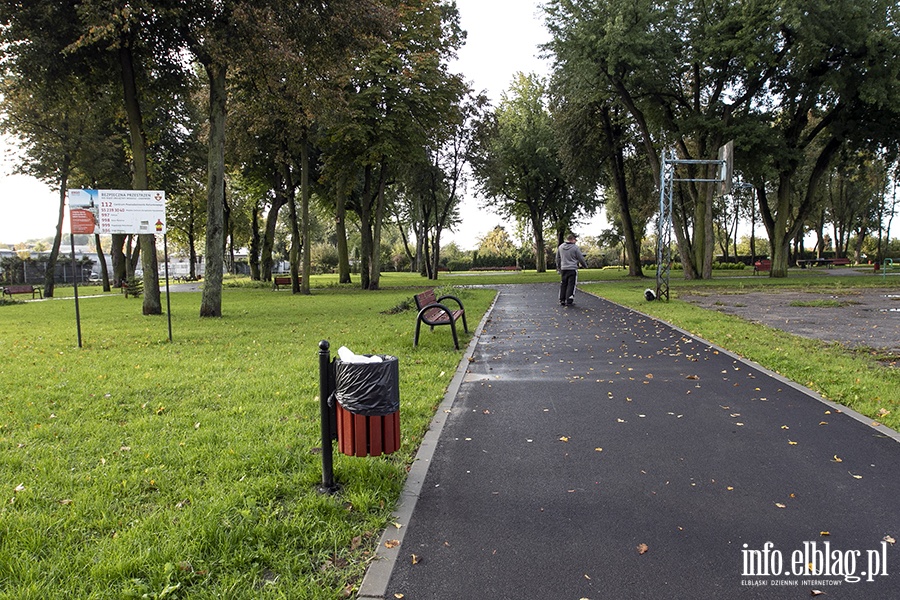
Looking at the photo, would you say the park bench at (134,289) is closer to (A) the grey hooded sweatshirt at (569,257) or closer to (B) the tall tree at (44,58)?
(B) the tall tree at (44,58)

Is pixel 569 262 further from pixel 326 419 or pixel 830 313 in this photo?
pixel 326 419

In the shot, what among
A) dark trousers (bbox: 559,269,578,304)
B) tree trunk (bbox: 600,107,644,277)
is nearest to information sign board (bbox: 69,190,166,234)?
dark trousers (bbox: 559,269,578,304)

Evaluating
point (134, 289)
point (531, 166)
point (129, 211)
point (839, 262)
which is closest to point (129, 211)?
point (129, 211)

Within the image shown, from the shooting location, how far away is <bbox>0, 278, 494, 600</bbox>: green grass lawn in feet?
8.61

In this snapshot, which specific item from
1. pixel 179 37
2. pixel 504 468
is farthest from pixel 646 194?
pixel 504 468

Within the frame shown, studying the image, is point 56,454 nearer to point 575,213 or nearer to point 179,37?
point 179,37

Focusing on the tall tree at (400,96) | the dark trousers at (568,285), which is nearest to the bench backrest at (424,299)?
the dark trousers at (568,285)

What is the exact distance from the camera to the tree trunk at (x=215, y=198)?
14477mm

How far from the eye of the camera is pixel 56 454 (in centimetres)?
416

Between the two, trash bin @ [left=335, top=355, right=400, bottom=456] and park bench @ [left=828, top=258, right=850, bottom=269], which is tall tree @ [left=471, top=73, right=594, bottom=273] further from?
trash bin @ [left=335, top=355, right=400, bottom=456]

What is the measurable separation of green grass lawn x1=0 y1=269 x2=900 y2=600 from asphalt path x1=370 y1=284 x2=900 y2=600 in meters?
0.42

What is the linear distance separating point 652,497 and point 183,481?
312cm

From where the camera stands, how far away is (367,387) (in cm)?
332

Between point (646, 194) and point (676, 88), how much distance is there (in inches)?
476
